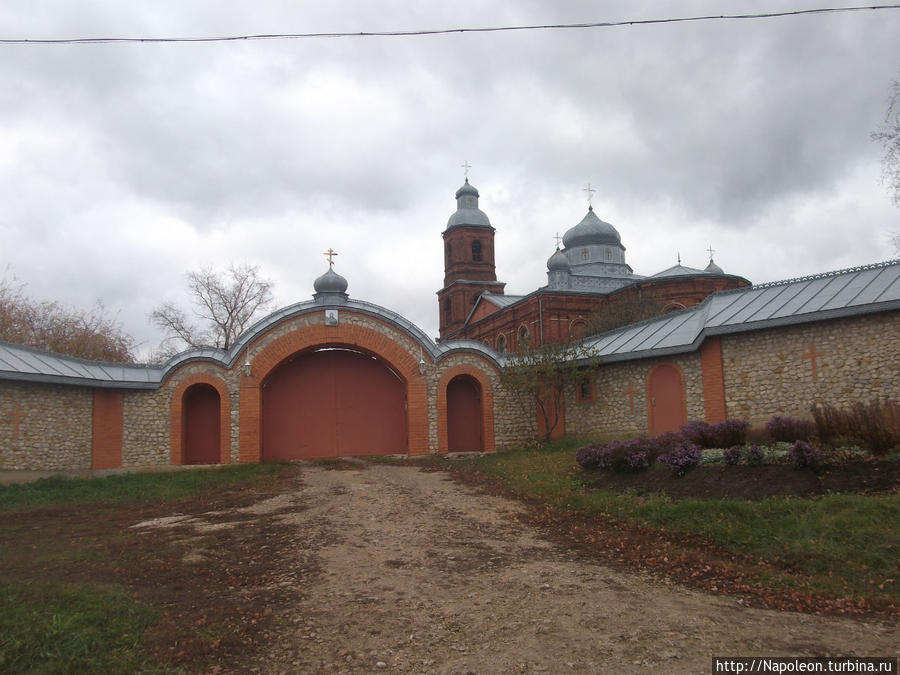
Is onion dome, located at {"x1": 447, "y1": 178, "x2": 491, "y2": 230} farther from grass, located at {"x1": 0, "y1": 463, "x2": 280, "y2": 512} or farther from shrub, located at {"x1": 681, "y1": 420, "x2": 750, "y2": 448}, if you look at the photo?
shrub, located at {"x1": 681, "y1": 420, "x2": 750, "y2": 448}

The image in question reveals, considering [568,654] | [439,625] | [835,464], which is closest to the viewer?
[568,654]

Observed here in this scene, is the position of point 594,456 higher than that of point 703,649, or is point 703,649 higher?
point 594,456

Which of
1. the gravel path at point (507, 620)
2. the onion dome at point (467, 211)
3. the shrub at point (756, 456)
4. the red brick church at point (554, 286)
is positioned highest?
the onion dome at point (467, 211)

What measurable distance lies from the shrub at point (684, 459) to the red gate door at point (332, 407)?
11047mm

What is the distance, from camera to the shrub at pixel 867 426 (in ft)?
26.6

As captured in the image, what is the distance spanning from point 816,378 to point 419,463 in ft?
31.7

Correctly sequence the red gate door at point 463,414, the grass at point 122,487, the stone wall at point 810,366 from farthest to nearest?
the red gate door at point 463,414 < the stone wall at point 810,366 < the grass at point 122,487

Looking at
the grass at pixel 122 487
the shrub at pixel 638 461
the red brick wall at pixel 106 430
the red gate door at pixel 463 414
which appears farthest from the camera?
the red gate door at pixel 463 414

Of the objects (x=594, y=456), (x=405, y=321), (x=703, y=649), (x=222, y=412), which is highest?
(x=405, y=321)

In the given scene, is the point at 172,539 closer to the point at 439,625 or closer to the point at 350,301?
the point at 439,625

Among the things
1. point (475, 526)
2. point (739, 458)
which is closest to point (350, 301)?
point (475, 526)

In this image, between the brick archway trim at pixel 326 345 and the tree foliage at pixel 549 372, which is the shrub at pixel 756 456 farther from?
the brick archway trim at pixel 326 345

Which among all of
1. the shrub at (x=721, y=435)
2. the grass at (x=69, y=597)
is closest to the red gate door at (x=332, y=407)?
the grass at (x=69, y=597)

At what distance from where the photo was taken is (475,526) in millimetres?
8789
